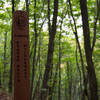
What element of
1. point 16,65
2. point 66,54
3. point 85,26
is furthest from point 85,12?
point 66,54

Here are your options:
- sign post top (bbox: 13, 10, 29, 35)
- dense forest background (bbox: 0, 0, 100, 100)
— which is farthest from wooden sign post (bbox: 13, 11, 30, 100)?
dense forest background (bbox: 0, 0, 100, 100)

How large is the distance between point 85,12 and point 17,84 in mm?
3306

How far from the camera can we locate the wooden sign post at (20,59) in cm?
316

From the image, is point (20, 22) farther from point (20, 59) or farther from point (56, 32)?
point (56, 32)

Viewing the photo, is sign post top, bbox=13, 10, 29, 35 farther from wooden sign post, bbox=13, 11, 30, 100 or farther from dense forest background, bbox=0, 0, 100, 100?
dense forest background, bbox=0, 0, 100, 100

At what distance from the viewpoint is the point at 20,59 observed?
3207mm

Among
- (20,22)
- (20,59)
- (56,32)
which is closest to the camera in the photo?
(20,59)

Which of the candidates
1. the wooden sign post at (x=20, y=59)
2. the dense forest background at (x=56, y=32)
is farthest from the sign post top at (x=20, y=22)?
the dense forest background at (x=56, y=32)

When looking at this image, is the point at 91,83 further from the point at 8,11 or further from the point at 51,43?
the point at 8,11

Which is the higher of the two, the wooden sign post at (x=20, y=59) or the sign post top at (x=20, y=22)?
the sign post top at (x=20, y=22)

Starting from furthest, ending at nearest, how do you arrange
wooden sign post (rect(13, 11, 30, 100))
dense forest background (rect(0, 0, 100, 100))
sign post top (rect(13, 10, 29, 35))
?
dense forest background (rect(0, 0, 100, 100)), sign post top (rect(13, 10, 29, 35)), wooden sign post (rect(13, 11, 30, 100))

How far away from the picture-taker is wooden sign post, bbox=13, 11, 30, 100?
316 cm

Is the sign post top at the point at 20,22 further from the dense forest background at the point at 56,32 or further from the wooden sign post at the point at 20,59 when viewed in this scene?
the dense forest background at the point at 56,32

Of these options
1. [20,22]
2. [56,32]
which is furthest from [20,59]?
[56,32]
